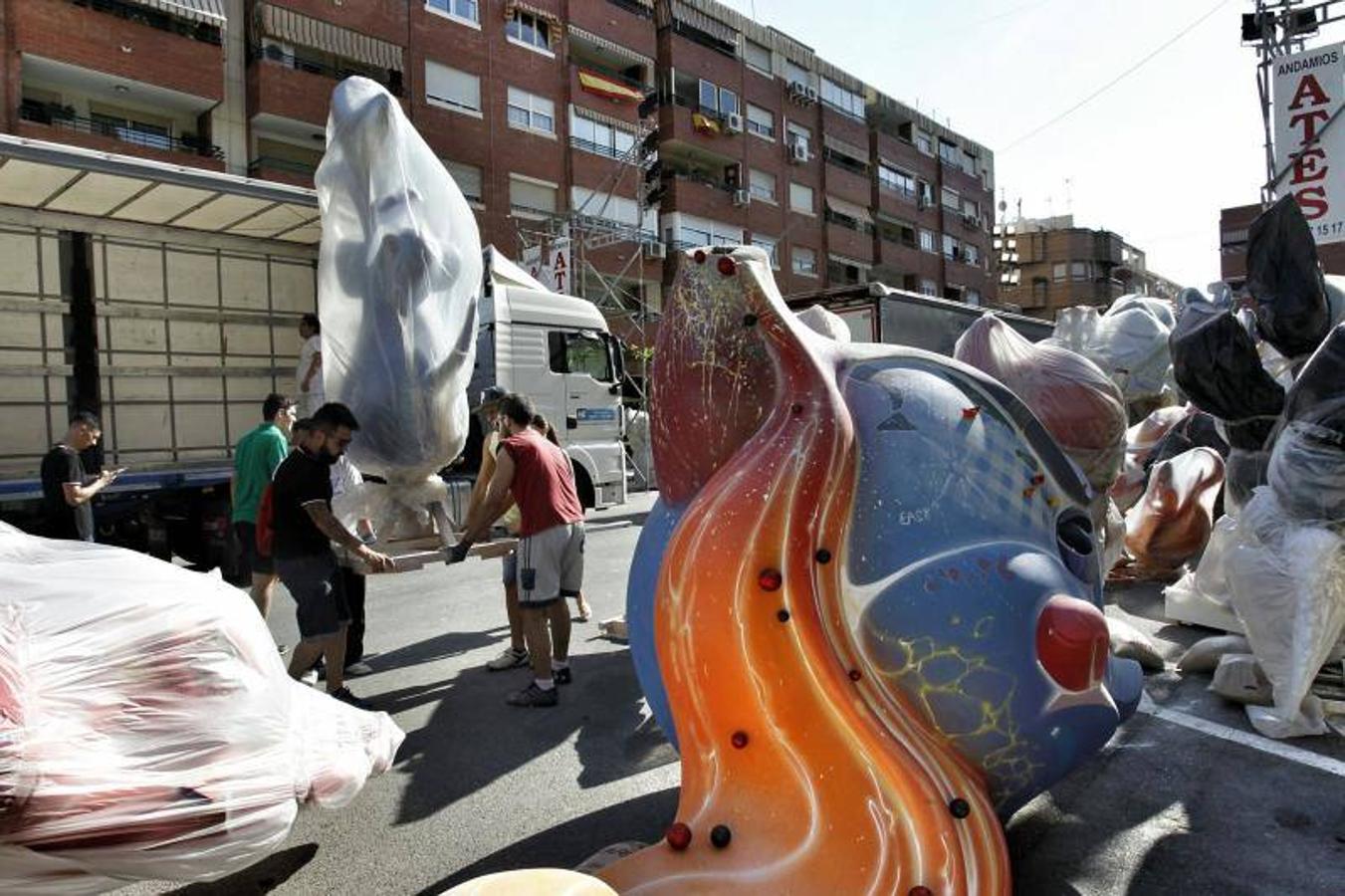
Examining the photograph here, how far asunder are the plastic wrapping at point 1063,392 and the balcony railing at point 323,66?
19405 mm

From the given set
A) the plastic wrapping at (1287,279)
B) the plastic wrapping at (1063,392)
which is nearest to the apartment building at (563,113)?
the plastic wrapping at (1063,392)

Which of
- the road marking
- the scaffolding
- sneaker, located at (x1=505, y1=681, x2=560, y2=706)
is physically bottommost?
→ the road marking

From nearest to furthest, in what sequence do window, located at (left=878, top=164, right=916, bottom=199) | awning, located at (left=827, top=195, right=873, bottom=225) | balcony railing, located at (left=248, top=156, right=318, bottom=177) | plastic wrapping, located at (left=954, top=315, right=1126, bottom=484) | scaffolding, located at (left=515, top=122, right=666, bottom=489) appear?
plastic wrapping, located at (left=954, top=315, right=1126, bottom=484) → balcony railing, located at (left=248, top=156, right=318, bottom=177) → scaffolding, located at (left=515, top=122, right=666, bottom=489) → awning, located at (left=827, top=195, right=873, bottom=225) → window, located at (left=878, top=164, right=916, bottom=199)

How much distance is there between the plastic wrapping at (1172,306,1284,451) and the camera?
4.17m

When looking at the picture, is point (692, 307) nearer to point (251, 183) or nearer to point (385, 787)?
point (385, 787)

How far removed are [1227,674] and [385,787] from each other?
4.31 meters

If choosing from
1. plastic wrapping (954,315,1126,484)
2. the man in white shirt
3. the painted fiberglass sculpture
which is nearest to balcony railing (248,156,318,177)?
the man in white shirt

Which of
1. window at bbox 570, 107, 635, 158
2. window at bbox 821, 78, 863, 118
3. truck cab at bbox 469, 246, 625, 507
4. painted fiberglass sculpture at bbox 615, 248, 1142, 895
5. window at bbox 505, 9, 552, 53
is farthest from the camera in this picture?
window at bbox 821, 78, 863, 118

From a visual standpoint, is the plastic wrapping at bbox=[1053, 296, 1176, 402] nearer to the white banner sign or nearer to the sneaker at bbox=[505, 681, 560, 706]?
the white banner sign

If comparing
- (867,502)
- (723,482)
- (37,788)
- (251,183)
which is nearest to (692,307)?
(723,482)

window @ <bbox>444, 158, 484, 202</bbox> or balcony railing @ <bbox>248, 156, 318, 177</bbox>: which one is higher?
window @ <bbox>444, 158, 484, 202</bbox>

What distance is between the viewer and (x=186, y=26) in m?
18.7

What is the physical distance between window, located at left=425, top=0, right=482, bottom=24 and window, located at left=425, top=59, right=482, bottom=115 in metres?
1.55

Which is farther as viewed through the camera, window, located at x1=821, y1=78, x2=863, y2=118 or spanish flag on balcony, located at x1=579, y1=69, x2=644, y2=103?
window, located at x1=821, y1=78, x2=863, y2=118
